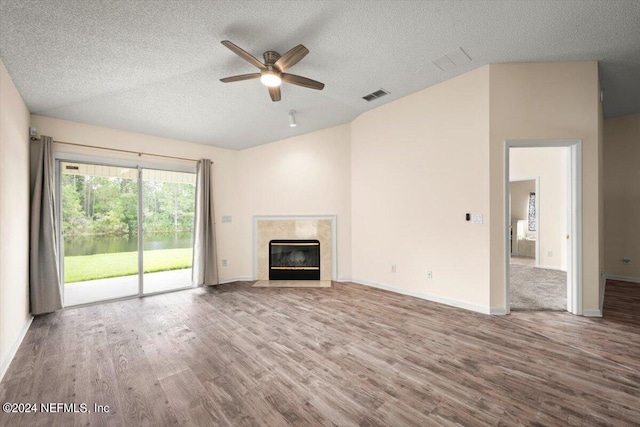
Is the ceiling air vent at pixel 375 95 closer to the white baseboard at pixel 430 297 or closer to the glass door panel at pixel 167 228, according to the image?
the white baseboard at pixel 430 297

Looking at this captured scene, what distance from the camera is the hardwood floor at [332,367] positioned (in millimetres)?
1729

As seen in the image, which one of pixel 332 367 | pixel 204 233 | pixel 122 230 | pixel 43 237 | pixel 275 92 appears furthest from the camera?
pixel 204 233

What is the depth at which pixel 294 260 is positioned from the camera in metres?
5.38

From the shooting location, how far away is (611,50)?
298cm

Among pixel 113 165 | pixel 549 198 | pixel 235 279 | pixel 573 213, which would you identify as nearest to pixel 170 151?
pixel 113 165

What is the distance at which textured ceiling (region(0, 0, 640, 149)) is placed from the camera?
82.7 inches

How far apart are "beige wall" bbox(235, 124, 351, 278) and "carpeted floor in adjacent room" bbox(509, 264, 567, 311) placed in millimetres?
2713

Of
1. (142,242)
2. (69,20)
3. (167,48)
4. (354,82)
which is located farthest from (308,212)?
(69,20)

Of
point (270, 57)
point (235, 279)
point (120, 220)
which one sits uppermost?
point (270, 57)

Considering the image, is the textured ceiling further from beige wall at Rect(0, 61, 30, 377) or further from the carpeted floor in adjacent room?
the carpeted floor in adjacent room

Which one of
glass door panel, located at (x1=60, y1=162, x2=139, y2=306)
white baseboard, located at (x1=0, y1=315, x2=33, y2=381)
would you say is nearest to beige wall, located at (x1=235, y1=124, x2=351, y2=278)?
glass door panel, located at (x1=60, y1=162, x2=139, y2=306)

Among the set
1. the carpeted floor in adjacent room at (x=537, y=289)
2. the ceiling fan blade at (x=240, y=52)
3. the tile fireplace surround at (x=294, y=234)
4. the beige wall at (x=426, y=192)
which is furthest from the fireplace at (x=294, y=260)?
the ceiling fan blade at (x=240, y=52)

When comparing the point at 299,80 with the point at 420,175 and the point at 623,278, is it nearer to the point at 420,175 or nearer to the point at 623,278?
the point at 420,175

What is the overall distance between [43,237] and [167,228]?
62.2 inches
